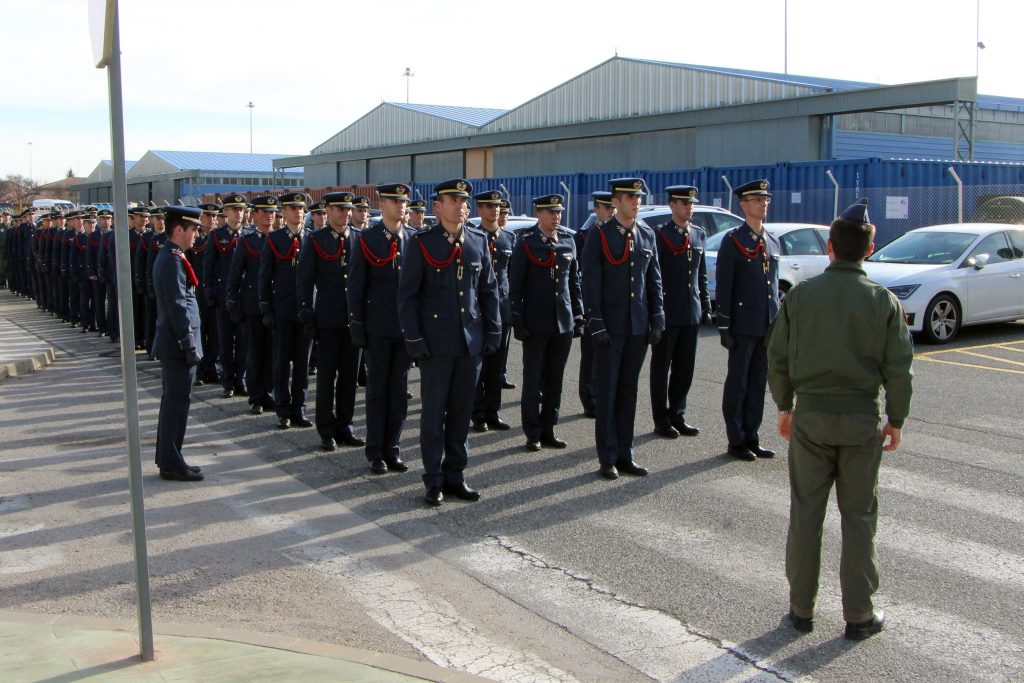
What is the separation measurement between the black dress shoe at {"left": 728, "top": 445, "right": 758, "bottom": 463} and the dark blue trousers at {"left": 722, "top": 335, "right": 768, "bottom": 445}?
0.04 m

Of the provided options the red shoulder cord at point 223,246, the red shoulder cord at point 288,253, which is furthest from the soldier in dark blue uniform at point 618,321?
the red shoulder cord at point 223,246

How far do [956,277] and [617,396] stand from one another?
8.94 m

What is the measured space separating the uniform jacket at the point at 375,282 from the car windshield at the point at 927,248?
9.78 m

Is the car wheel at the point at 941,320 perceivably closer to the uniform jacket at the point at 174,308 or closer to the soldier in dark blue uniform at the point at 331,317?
the soldier in dark blue uniform at the point at 331,317

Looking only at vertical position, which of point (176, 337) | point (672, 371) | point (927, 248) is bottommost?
point (672, 371)

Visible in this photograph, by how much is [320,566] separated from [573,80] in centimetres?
3555

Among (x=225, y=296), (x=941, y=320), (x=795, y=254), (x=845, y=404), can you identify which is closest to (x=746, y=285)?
(x=845, y=404)

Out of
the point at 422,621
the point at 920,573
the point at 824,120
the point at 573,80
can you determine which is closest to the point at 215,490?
the point at 422,621

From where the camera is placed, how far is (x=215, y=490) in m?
7.61

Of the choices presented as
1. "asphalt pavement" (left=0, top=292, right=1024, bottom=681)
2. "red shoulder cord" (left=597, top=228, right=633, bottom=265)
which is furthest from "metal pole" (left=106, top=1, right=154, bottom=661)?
"red shoulder cord" (left=597, top=228, right=633, bottom=265)

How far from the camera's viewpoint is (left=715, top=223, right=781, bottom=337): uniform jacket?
8477 mm

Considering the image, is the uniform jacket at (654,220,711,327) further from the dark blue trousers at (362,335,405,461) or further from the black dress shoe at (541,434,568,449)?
the dark blue trousers at (362,335,405,461)

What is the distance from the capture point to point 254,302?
10.7m

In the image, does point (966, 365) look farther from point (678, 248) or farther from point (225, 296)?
point (225, 296)
